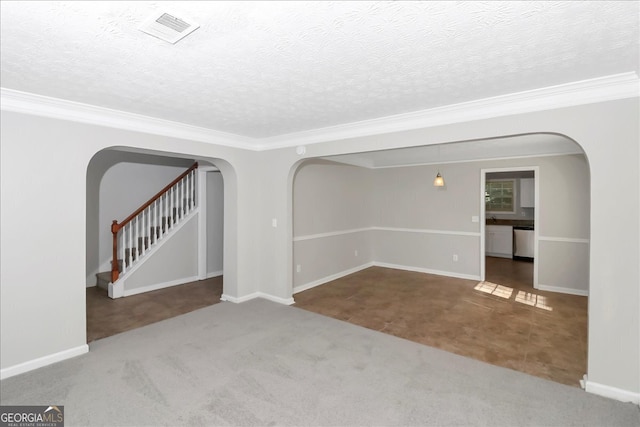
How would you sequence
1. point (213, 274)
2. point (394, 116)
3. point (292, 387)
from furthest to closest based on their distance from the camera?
1. point (213, 274)
2. point (394, 116)
3. point (292, 387)

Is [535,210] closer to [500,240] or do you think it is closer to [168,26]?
[500,240]

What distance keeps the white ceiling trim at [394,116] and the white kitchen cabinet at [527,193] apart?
694 cm

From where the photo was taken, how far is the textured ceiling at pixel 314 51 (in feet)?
5.12

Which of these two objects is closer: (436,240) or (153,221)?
(153,221)

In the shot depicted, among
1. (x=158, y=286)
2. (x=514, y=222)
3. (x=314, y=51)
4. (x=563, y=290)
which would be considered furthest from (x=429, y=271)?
(x=314, y=51)

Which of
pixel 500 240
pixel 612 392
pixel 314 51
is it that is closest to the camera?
pixel 314 51

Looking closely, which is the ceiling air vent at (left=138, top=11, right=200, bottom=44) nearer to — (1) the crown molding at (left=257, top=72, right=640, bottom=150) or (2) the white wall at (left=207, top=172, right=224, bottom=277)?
(1) the crown molding at (left=257, top=72, right=640, bottom=150)

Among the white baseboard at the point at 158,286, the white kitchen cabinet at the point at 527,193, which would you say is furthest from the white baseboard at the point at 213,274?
the white kitchen cabinet at the point at 527,193

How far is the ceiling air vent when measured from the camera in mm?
1585

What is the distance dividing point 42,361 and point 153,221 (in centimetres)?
329

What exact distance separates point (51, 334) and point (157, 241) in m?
2.70

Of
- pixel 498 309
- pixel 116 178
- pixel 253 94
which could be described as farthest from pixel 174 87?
pixel 498 309

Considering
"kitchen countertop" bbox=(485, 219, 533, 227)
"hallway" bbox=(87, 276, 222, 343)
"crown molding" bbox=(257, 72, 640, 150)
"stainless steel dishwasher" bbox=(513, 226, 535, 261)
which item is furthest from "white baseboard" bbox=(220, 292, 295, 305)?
"kitchen countertop" bbox=(485, 219, 533, 227)

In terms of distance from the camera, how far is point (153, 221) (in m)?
5.91
